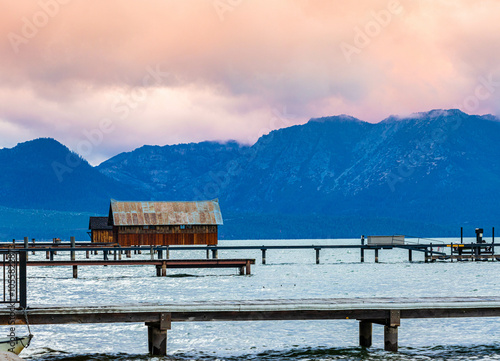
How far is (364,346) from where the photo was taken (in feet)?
82.7

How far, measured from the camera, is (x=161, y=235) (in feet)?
322

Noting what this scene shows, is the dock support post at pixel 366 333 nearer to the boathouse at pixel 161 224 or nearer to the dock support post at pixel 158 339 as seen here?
the dock support post at pixel 158 339

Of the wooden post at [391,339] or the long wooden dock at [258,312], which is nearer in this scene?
the long wooden dock at [258,312]

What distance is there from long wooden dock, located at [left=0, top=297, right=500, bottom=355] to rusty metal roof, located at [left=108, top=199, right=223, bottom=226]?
2929 inches

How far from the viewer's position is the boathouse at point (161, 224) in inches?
3839

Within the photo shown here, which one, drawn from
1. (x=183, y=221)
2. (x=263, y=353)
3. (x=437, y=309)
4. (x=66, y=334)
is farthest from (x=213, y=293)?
(x=183, y=221)

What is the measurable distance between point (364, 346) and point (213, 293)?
2462 cm

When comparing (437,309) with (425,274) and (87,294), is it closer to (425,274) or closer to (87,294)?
(87,294)

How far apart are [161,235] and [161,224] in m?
1.50

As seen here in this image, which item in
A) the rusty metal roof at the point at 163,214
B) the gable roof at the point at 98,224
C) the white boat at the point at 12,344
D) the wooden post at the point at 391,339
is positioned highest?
the rusty metal roof at the point at 163,214

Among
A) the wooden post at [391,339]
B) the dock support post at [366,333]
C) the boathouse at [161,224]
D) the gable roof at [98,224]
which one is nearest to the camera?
the wooden post at [391,339]

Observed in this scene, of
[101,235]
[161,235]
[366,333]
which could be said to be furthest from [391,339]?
[101,235]

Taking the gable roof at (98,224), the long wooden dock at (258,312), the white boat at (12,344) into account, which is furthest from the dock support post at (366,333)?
the gable roof at (98,224)

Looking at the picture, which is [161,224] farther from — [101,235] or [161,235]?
[101,235]
